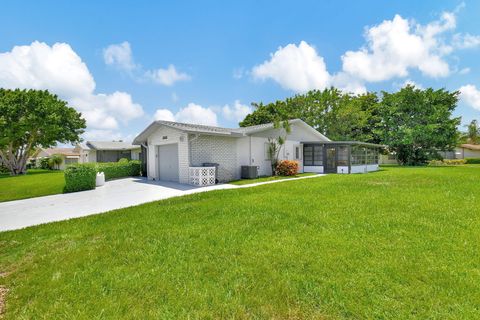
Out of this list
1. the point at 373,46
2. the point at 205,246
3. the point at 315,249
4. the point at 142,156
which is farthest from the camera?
the point at 142,156

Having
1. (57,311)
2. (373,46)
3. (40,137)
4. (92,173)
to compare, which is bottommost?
(57,311)

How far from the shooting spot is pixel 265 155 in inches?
655

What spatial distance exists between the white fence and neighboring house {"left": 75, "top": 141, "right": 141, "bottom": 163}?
903 inches

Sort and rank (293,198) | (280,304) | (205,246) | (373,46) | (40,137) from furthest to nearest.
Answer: (40,137) < (373,46) < (293,198) < (205,246) < (280,304)

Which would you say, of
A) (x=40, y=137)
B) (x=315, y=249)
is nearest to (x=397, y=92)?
(x=315, y=249)

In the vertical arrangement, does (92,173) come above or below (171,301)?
above

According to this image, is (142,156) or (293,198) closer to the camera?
(293,198)

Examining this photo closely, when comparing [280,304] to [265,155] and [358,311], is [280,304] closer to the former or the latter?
[358,311]

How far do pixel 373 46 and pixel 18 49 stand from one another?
69.0 ft

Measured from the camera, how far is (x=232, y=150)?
48.3 feet

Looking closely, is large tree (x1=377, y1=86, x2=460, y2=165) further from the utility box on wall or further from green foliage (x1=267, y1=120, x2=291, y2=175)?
the utility box on wall

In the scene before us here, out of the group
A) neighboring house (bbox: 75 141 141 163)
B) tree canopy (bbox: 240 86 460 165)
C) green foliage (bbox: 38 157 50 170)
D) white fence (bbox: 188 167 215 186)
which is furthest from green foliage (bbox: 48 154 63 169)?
white fence (bbox: 188 167 215 186)

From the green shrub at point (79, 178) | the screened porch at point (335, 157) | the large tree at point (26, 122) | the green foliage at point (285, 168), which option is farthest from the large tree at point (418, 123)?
the large tree at point (26, 122)

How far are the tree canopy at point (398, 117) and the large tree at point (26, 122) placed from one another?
24.5 metres
